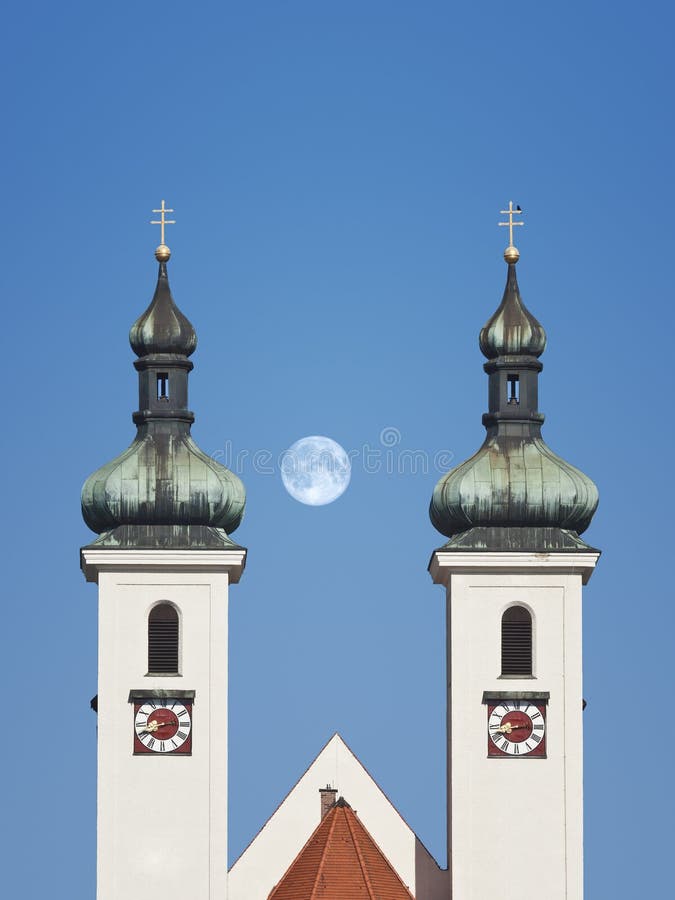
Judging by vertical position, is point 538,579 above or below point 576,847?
above

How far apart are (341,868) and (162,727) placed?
3.98 metres

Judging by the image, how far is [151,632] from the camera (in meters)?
62.8

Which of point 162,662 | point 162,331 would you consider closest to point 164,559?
point 162,662

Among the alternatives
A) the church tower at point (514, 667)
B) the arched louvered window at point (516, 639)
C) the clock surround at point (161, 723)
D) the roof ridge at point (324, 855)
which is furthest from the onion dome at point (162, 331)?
the roof ridge at point (324, 855)

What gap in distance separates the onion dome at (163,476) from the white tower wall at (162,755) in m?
0.51

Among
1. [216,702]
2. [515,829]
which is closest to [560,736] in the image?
[515,829]

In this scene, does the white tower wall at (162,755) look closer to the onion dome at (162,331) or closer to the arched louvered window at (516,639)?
the onion dome at (162,331)

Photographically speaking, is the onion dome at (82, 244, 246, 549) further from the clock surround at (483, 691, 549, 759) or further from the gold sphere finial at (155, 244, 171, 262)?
the clock surround at (483, 691, 549, 759)

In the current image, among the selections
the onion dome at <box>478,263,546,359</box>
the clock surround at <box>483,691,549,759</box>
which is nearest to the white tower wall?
the clock surround at <box>483,691,549,759</box>

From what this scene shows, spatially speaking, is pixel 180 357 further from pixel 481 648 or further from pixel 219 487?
pixel 481 648

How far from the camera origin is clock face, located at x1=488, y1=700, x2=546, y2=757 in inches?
2459

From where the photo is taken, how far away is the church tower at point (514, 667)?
62281 millimetres

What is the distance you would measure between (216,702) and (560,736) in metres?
5.69

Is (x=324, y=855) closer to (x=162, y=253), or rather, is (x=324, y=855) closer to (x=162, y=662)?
(x=162, y=662)
